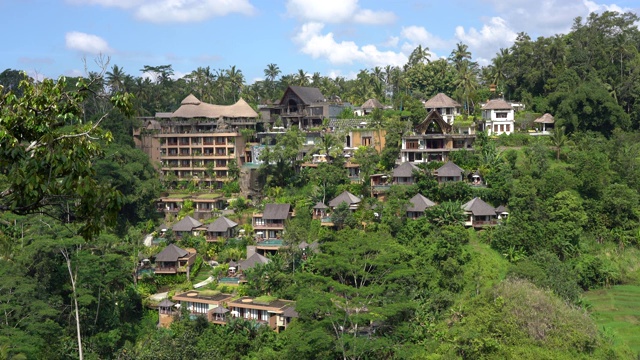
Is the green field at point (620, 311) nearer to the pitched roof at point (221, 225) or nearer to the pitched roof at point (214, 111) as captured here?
the pitched roof at point (221, 225)

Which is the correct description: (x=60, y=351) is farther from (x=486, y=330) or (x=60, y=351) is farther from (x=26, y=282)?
(x=486, y=330)

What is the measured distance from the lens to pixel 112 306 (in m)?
35.3

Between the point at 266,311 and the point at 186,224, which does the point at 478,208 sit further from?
the point at 186,224

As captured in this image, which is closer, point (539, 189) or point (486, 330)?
point (486, 330)

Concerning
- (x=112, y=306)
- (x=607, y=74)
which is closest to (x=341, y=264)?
(x=112, y=306)

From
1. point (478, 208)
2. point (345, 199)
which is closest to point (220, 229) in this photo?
point (345, 199)

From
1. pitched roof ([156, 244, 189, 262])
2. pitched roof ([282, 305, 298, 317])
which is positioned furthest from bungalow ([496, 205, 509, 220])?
pitched roof ([156, 244, 189, 262])

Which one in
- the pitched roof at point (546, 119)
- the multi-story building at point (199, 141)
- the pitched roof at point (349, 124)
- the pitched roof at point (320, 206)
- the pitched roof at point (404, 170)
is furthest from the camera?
the multi-story building at point (199, 141)

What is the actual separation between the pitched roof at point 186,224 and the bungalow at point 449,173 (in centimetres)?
1899

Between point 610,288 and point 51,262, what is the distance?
106 feet

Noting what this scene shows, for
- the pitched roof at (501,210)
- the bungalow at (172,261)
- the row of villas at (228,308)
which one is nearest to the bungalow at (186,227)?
the bungalow at (172,261)

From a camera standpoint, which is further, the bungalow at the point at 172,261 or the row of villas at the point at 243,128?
the row of villas at the point at 243,128

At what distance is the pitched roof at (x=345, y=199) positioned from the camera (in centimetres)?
4328

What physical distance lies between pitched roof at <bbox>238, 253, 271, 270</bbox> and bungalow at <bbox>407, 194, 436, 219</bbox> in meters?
10.4
